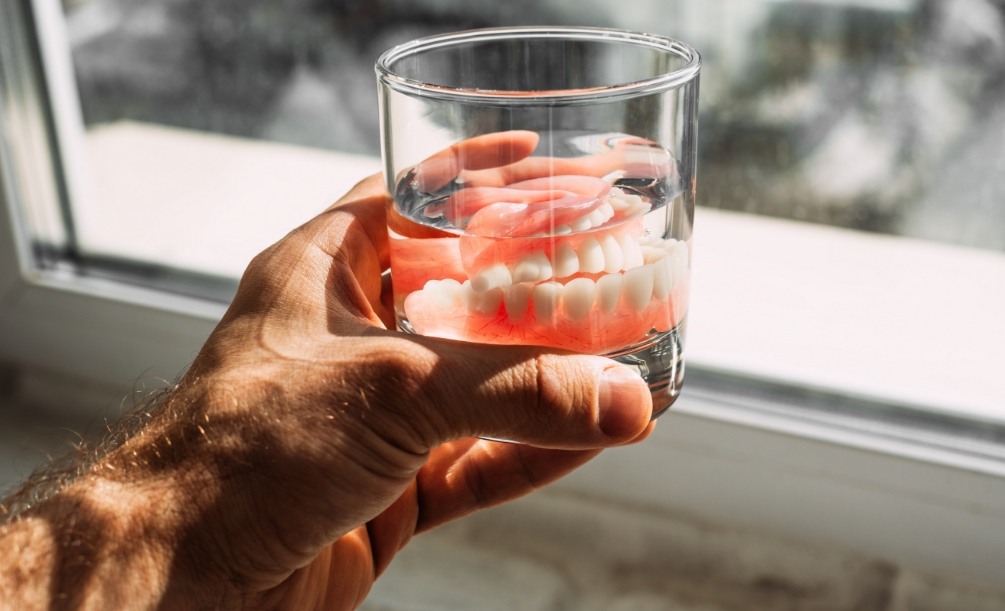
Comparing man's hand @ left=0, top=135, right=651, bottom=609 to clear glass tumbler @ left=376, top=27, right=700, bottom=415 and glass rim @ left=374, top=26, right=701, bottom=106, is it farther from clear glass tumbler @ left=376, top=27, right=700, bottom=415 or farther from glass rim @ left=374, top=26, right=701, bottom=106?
glass rim @ left=374, top=26, right=701, bottom=106

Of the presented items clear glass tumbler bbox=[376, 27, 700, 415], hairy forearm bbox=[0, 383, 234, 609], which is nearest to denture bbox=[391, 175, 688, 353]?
clear glass tumbler bbox=[376, 27, 700, 415]

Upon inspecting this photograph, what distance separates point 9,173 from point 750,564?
2.67ft

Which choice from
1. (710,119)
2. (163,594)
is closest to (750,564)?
(710,119)

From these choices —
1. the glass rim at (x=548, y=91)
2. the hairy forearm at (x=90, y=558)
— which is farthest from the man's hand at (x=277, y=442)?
the glass rim at (x=548, y=91)

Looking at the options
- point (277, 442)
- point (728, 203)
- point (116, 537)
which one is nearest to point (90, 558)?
point (116, 537)

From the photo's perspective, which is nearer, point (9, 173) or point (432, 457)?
point (432, 457)

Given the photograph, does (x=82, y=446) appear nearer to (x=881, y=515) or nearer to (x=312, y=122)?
(x=312, y=122)

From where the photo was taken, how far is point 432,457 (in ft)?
2.71

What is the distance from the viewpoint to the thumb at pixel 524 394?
1.81 ft

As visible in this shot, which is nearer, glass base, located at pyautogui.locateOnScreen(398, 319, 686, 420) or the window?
glass base, located at pyautogui.locateOnScreen(398, 319, 686, 420)

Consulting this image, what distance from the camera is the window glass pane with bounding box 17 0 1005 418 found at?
84cm

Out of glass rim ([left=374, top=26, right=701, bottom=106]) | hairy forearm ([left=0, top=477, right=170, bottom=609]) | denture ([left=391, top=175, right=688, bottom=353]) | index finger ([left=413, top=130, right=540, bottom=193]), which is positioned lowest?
hairy forearm ([left=0, top=477, right=170, bottom=609])

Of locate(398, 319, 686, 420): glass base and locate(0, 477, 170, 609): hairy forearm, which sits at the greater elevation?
locate(398, 319, 686, 420): glass base

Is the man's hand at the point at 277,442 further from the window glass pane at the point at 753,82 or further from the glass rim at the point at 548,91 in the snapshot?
the window glass pane at the point at 753,82
